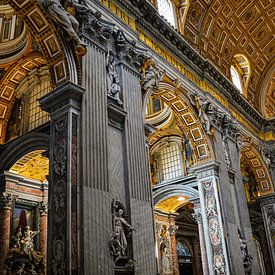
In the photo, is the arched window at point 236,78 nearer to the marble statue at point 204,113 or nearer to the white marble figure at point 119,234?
the marble statue at point 204,113

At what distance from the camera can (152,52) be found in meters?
10.4

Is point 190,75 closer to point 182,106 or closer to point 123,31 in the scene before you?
point 182,106

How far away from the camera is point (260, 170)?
17.3 meters

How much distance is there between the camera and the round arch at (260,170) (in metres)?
17.0

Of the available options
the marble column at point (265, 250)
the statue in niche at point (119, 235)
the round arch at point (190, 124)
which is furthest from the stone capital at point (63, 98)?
the marble column at point (265, 250)

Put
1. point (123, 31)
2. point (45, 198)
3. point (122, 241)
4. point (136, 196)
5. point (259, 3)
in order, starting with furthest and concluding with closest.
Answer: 1. point (259, 3)
2. point (45, 198)
3. point (123, 31)
4. point (136, 196)
5. point (122, 241)

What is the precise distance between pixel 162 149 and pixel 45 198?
6089 millimetres

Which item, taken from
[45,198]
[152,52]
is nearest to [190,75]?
[152,52]

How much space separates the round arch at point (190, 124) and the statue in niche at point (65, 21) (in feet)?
15.0

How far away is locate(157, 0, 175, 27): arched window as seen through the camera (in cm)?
1260

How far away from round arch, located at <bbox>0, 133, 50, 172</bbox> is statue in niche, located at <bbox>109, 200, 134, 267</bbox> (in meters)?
2.56

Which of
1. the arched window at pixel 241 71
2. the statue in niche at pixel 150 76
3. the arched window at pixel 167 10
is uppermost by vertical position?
the arched window at pixel 241 71

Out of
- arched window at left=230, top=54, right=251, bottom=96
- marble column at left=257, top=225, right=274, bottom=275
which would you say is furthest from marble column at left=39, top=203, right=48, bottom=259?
arched window at left=230, top=54, right=251, bottom=96

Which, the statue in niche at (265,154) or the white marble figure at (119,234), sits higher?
the statue in niche at (265,154)
